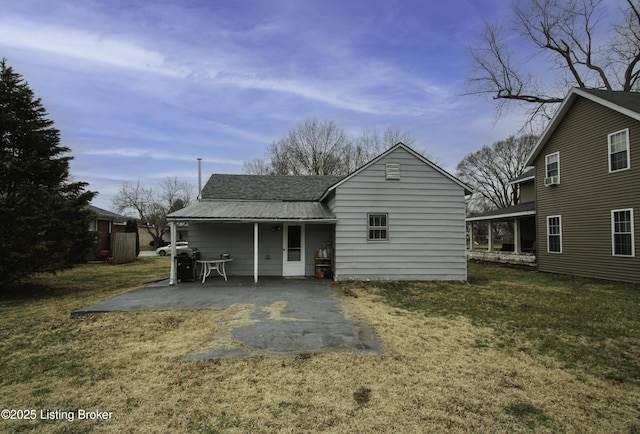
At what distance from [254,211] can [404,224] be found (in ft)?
17.1

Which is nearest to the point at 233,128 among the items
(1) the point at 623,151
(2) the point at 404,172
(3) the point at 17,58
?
(3) the point at 17,58

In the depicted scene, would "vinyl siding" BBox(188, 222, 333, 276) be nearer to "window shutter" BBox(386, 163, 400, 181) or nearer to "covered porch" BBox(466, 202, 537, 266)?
"window shutter" BBox(386, 163, 400, 181)

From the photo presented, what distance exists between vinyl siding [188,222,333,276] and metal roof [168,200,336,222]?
70cm

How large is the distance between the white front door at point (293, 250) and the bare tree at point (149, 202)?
32.0 metres

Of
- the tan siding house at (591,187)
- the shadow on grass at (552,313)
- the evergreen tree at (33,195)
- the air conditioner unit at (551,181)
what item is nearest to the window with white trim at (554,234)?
the tan siding house at (591,187)

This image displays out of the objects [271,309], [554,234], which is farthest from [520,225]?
[271,309]

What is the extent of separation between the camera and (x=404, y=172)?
1098 cm

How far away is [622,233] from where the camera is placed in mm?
10812

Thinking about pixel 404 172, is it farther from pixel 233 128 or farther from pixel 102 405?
pixel 233 128

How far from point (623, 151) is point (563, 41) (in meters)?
14.5

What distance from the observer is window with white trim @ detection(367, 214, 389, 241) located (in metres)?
10.9

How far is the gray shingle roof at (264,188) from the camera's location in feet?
44.6

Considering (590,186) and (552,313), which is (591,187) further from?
(552,313)

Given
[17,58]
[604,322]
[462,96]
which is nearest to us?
[604,322]
